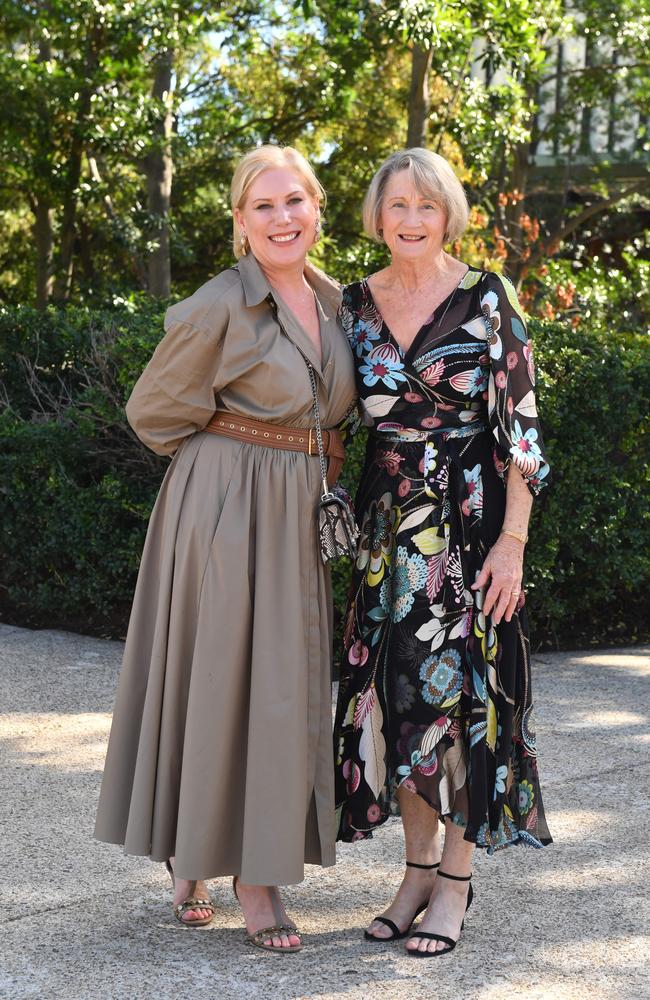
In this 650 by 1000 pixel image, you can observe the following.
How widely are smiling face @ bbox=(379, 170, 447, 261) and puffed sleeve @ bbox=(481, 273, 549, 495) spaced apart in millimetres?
220

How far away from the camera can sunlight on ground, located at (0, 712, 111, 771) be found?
14.8ft

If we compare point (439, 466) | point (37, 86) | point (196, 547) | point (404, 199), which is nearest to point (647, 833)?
point (439, 466)

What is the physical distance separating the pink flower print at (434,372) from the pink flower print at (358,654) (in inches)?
27.4

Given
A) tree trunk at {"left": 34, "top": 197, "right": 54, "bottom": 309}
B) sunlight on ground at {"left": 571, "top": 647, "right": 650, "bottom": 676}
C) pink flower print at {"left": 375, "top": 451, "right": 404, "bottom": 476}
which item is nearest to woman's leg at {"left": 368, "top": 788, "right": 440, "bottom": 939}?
pink flower print at {"left": 375, "top": 451, "right": 404, "bottom": 476}

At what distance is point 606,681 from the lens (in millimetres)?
5684

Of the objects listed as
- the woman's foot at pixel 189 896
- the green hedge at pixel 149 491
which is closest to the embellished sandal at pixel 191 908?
the woman's foot at pixel 189 896

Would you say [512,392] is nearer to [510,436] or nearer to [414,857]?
[510,436]

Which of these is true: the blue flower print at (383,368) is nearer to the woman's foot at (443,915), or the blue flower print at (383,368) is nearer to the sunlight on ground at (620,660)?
the woman's foot at (443,915)

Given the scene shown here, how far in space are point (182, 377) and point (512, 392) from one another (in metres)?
0.81

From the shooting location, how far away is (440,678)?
304 centimetres

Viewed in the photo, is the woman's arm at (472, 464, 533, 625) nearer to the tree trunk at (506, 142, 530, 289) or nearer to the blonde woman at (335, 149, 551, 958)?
the blonde woman at (335, 149, 551, 958)

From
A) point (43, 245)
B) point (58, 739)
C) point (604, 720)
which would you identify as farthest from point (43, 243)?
point (604, 720)

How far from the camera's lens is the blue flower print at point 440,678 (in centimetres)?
304

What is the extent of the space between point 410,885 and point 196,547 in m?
1.04
